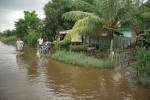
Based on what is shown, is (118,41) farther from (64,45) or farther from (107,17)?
(64,45)

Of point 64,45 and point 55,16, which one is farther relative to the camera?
point 55,16

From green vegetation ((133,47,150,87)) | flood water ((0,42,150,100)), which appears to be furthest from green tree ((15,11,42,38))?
green vegetation ((133,47,150,87))

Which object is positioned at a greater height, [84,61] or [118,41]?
[118,41]

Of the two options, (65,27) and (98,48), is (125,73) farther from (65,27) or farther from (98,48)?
(65,27)

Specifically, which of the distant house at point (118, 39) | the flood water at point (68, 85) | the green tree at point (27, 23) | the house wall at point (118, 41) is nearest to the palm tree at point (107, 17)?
the distant house at point (118, 39)

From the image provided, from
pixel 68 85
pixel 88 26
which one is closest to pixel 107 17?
pixel 88 26

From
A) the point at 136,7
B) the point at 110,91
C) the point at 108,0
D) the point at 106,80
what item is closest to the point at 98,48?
the point at 108,0

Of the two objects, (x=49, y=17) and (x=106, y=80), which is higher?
(x=49, y=17)

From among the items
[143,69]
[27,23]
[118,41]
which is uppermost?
[27,23]

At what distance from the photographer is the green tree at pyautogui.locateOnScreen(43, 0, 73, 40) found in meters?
27.3

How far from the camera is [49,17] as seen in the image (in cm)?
2788

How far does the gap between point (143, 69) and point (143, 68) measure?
0.34 ft

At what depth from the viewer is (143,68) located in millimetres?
10266

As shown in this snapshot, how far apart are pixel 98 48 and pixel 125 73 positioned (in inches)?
344
